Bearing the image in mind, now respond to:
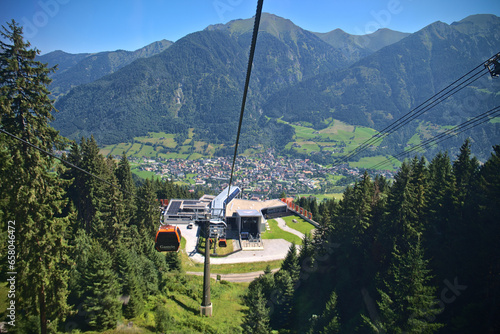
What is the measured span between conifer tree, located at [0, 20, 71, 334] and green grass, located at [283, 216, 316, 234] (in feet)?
171

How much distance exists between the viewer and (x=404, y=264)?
18141 millimetres

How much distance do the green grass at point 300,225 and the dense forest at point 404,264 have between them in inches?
932

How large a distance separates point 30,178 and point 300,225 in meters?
57.9

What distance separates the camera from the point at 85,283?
62.6ft

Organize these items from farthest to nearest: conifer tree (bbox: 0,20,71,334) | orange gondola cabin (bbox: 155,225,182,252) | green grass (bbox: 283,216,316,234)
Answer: green grass (bbox: 283,216,316,234) → orange gondola cabin (bbox: 155,225,182,252) → conifer tree (bbox: 0,20,71,334)

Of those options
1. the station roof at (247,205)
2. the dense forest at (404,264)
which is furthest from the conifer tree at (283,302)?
the station roof at (247,205)

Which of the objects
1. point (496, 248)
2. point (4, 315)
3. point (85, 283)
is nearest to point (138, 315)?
point (85, 283)

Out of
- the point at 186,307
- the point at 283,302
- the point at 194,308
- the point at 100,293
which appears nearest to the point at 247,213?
the point at 283,302

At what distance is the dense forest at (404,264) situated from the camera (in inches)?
662

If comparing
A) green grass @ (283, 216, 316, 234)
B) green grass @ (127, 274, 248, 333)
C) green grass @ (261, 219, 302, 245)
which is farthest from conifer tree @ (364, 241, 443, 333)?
green grass @ (283, 216, 316, 234)

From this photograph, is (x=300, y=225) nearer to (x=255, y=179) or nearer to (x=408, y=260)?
(x=408, y=260)

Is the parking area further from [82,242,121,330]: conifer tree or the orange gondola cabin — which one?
[82,242,121,330]: conifer tree

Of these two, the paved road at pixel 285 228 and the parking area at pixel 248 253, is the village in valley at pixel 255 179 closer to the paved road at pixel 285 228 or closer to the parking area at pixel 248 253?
the paved road at pixel 285 228

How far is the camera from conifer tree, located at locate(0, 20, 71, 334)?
13.7m
